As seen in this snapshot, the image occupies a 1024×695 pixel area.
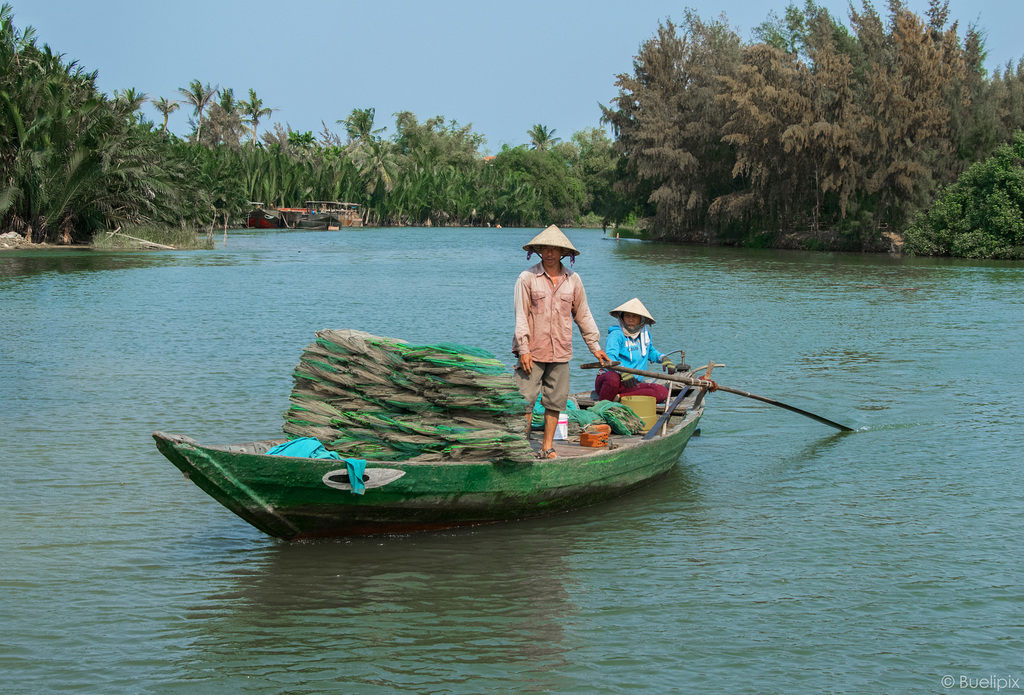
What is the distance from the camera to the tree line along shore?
3350 centimetres

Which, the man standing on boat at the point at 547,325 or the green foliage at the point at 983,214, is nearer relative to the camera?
the man standing on boat at the point at 547,325

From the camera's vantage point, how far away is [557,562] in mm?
6312

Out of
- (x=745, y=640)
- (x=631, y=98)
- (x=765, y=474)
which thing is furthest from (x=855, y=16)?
(x=745, y=640)

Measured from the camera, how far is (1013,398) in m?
11.9

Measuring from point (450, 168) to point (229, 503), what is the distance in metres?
87.2

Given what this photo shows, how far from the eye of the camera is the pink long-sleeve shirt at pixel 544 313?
6.99 metres

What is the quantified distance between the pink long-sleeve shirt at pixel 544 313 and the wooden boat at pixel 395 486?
2.67 ft

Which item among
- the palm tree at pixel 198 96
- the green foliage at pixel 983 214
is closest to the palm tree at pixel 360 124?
the palm tree at pixel 198 96

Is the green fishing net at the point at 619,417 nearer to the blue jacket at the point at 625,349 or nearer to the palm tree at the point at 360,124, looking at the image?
the blue jacket at the point at 625,349

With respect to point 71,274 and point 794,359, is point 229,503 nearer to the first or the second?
point 794,359

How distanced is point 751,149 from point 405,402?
42.1 m

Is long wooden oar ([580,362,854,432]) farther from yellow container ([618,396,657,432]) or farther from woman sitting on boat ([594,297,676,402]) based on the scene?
yellow container ([618,396,657,432])

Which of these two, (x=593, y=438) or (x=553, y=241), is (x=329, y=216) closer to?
(x=593, y=438)

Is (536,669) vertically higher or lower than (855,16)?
lower
